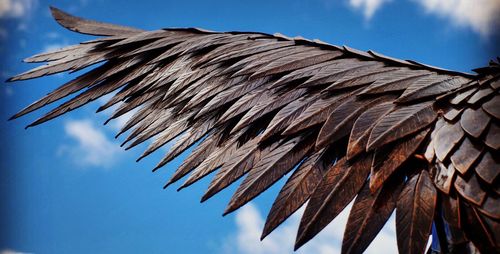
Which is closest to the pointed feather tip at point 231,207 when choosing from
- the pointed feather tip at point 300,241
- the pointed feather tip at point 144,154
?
the pointed feather tip at point 300,241

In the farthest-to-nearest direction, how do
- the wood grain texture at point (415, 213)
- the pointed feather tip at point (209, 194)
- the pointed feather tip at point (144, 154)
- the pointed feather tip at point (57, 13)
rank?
1. the pointed feather tip at point (57, 13)
2. the pointed feather tip at point (144, 154)
3. the pointed feather tip at point (209, 194)
4. the wood grain texture at point (415, 213)

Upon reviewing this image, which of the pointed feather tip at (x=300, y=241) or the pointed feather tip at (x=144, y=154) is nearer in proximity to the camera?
the pointed feather tip at (x=300, y=241)

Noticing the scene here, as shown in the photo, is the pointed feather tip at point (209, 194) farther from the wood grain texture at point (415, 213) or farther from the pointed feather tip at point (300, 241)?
the wood grain texture at point (415, 213)

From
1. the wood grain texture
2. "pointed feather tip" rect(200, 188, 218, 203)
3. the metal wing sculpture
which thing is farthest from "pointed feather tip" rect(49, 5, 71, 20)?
the wood grain texture

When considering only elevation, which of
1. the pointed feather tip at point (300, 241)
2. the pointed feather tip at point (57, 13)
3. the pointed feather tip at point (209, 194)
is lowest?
the pointed feather tip at point (300, 241)

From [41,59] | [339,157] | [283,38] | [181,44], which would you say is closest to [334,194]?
[339,157]

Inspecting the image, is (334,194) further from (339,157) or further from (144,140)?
(144,140)

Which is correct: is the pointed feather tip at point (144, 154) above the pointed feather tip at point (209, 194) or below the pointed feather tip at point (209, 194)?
above

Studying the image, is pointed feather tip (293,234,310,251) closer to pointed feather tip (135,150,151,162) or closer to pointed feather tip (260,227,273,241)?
pointed feather tip (260,227,273,241)

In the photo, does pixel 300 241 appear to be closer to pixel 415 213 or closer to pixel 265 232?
pixel 265 232
